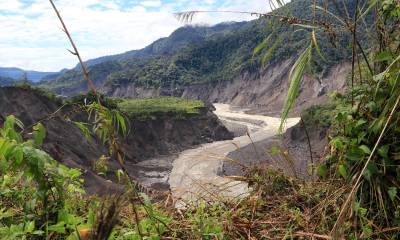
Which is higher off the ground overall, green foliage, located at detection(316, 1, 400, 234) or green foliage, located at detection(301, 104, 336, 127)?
green foliage, located at detection(316, 1, 400, 234)

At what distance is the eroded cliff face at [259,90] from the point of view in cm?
7406

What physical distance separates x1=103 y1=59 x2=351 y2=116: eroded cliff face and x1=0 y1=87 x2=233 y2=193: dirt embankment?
18.2m

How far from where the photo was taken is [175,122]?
58812 mm

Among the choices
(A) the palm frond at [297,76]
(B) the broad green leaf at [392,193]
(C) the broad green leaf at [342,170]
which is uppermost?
(A) the palm frond at [297,76]

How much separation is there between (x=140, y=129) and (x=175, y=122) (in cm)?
671

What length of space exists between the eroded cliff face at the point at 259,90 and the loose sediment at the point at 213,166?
4.79 meters

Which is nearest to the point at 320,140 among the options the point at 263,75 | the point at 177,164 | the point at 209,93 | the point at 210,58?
the point at 177,164

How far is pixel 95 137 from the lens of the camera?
1816 inches

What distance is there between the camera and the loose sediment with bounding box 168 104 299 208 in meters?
3.57

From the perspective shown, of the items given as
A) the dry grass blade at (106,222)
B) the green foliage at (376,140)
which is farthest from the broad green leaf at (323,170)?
the dry grass blade at (106,222)

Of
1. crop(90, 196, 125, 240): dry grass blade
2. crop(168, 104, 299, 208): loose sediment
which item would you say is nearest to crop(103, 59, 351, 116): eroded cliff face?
crop(168, 104, 299, 208): loose sediment

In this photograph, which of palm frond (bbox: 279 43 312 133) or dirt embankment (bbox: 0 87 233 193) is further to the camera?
dirt embankment (bbox: 0 87 233 193)

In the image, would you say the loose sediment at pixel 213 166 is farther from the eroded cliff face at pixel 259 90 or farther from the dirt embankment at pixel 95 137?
the eroded cliff face at pixel 259 90

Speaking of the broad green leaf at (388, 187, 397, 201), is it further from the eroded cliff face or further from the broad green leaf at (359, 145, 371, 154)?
the eroded cliff face
